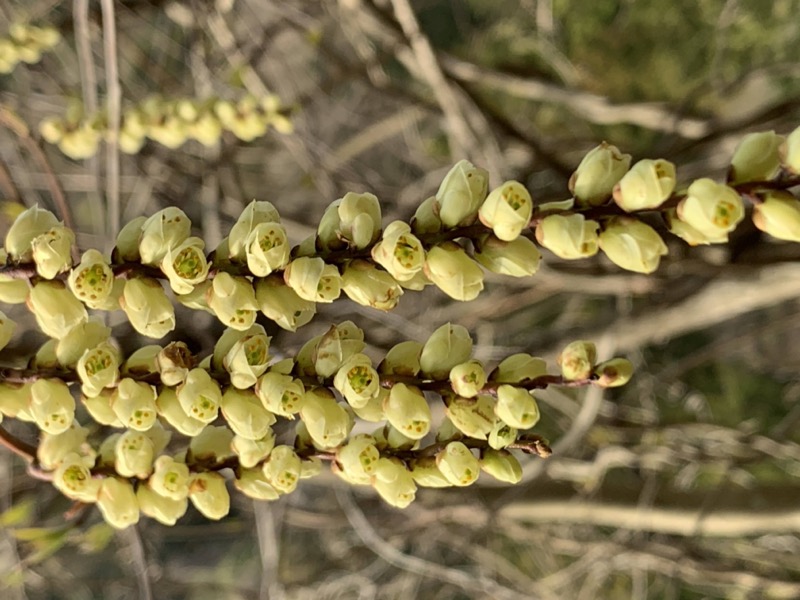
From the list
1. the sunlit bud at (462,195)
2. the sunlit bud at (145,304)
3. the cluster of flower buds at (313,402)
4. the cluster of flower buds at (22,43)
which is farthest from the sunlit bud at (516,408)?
the cluster of flower buds at (22,43)

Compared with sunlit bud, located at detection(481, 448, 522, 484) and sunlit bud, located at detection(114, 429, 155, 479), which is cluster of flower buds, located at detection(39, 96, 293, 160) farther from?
sunlit bud, located at detection(481, 448, 522, 484)

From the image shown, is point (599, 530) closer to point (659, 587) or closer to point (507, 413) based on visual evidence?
point (659, 587)

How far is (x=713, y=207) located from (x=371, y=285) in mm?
191

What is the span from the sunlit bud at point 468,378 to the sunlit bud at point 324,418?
74mm

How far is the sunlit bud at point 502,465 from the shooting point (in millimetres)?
445

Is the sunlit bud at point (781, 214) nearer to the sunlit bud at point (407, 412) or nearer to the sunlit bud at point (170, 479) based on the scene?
the sunlit bud at point (407, 412)

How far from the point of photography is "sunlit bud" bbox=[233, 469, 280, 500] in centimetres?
51

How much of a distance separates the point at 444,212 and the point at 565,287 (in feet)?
3.43

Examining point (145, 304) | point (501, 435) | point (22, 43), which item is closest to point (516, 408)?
point (501, 435)

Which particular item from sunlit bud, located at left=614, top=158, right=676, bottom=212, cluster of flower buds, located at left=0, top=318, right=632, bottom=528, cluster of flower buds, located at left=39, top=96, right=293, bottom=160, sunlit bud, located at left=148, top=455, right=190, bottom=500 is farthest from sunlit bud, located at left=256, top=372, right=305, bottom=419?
cluster of flower buds, located at left=39, top=96, right=293, bottom=160

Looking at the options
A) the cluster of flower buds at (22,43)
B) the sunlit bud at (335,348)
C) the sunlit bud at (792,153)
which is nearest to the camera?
the sunlit bud at (792,153)

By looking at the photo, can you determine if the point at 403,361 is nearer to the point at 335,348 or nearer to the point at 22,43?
the point at 335,348

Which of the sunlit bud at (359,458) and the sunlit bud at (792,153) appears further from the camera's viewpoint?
the sunlit bud at (359,458)

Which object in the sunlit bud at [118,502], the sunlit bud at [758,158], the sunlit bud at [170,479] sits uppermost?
the sunlit bud at [758,158]
